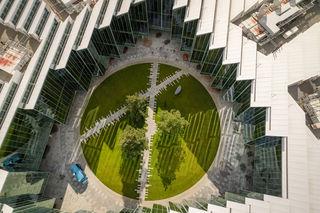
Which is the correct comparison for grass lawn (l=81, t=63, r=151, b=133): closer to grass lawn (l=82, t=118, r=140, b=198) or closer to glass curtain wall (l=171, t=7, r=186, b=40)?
grass lawn (l=82, t=118, r=140, b=198)

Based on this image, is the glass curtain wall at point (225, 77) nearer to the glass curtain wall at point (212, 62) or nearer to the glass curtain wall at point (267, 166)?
the glass curtain wall at point (212, 62)

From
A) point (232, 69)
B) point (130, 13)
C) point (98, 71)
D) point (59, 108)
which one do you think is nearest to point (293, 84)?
point (232, 69)

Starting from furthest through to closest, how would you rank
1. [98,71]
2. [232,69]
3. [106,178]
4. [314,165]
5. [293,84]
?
[98,71], [106,178], [232,69], [293,84], [314,165]

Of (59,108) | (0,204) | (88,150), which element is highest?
(59,108)

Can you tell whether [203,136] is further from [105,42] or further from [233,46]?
[105,42]

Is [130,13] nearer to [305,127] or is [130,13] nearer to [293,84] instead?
[293,84]

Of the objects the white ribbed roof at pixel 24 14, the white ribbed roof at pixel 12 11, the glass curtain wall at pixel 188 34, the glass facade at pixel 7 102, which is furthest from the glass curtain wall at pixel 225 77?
the white ribbed roof at pixel 12 11
